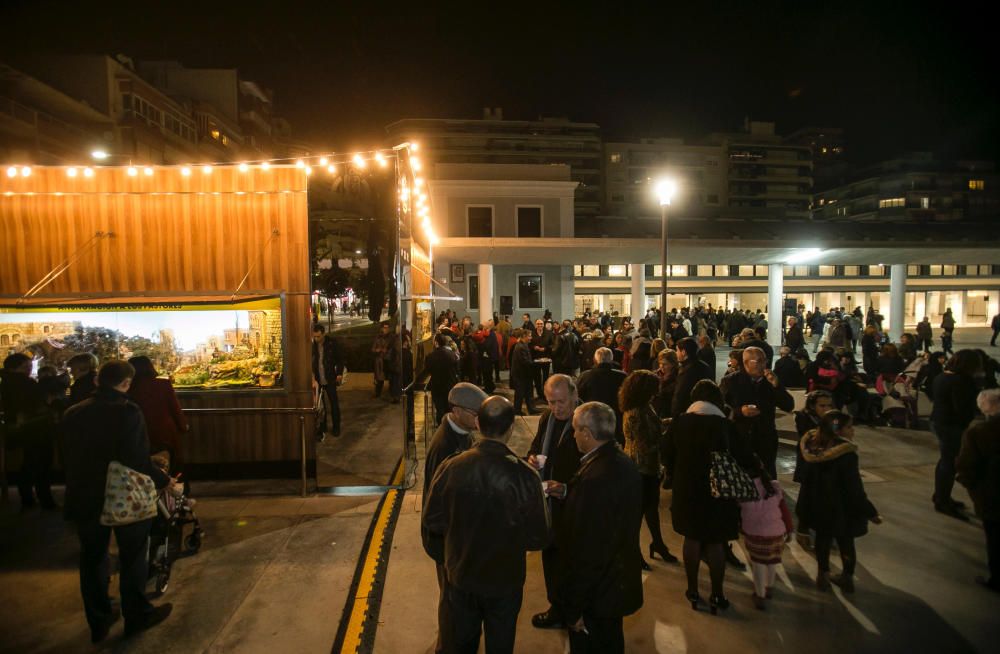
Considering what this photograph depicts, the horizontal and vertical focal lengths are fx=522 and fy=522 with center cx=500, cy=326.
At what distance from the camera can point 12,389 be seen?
18.7 feet

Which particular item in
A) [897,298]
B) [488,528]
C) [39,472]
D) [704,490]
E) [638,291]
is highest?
[638,291]

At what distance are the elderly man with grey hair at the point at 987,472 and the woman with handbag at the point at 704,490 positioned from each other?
1957 millimetres

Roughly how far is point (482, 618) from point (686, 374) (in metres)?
3.59

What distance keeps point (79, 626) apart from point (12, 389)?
3.33 m

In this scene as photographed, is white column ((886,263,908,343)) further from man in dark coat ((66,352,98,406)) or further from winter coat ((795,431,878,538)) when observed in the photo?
man in dark coat ((66,352,98,406))

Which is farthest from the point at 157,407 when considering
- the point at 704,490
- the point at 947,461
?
the point at 947,461

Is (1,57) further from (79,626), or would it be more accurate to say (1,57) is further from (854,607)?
(854,607)

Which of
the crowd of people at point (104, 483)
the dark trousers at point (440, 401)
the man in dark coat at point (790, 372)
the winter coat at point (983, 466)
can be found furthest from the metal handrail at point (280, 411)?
the man in dark coat at point (790, 372)

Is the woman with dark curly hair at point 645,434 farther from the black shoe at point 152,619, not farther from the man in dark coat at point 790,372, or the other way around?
the man in dark coat at point 790,372

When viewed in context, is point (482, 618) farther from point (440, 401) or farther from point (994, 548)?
point (440, 401)

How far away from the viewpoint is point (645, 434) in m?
4.45

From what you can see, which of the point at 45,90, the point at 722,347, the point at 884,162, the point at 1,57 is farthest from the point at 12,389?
the point at 884,162

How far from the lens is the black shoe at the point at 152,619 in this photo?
3.65 m

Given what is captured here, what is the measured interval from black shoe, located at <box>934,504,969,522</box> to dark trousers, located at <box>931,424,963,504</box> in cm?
5
